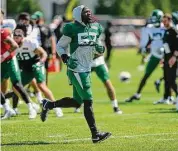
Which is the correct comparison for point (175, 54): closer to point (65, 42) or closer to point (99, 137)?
point (65, 42)

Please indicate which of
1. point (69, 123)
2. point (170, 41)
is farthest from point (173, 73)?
point (69, 123)

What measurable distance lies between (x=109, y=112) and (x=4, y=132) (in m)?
3.20

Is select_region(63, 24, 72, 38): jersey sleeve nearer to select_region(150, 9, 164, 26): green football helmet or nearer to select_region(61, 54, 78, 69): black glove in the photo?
select_region(61, 54, 78, 69): black glove

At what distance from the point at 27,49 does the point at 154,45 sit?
3.59 metres

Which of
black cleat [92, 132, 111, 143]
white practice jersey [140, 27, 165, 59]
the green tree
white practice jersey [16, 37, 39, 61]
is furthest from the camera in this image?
the green tree

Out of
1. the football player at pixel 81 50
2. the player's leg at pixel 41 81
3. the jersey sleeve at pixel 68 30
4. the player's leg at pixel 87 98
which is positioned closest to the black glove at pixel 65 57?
the football player at pixel 81 50

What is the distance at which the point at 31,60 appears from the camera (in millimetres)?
13039

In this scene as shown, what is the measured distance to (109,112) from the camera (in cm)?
1344

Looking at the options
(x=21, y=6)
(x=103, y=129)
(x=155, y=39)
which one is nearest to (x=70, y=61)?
(x=103, y=129)

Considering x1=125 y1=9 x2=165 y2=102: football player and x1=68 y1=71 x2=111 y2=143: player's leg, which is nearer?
x1=68 y1=71 x2=111 y2=143: player's leg

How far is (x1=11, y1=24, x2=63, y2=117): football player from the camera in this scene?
1270 cm

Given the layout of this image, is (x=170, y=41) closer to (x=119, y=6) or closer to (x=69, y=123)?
(x=69, y=123)

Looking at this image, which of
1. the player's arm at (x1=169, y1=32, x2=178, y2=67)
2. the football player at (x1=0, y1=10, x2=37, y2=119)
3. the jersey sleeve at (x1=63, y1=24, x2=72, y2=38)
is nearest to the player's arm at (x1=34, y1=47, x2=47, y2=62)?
the football player at (x1=0, y1=10, x2=37, y2=119)

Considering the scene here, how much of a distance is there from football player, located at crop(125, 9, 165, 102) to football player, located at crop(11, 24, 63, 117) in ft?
10.6
